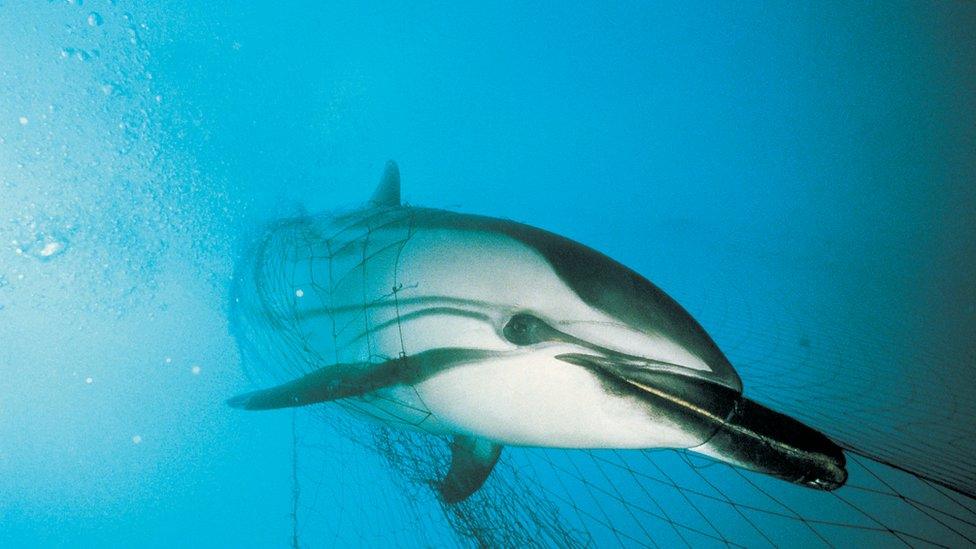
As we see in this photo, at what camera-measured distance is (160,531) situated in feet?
33.0

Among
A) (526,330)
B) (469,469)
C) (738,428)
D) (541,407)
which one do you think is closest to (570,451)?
(469,469)

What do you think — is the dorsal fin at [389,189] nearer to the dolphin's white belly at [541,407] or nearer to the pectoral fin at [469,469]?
the pectoral fin at [469,469]

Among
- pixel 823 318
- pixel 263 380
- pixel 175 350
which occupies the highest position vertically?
pixel 175 350

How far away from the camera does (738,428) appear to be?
2.02 m

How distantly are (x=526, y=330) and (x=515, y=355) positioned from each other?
15 cm

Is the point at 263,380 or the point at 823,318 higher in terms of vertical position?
the point at 263,380

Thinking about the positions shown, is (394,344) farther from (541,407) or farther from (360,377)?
(541,407)

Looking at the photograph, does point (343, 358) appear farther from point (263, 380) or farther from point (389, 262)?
point (263, 380)

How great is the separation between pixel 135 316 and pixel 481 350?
7.63 m

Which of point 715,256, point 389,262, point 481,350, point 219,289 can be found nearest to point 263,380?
point 219,289

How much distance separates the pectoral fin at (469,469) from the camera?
375cm

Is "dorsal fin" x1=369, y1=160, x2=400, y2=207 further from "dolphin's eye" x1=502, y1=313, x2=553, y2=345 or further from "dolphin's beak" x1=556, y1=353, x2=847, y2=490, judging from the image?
"dolphin's beak" x1=556, y1=353, x2=847, y2=490

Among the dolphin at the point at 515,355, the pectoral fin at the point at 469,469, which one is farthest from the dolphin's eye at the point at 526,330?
the pectoral fin at the point at 469,469

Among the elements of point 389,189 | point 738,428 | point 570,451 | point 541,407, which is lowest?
point 570,451
